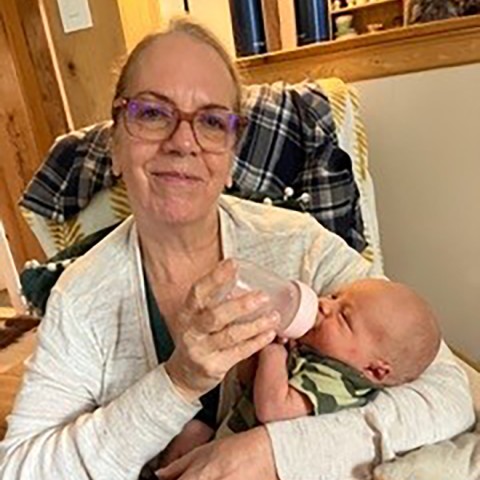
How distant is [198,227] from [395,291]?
0.36m

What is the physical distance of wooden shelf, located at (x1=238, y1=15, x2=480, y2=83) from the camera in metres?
1.44

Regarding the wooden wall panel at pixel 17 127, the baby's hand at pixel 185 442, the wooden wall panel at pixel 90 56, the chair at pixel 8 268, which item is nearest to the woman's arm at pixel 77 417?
the baby's hand at pixel 185 442

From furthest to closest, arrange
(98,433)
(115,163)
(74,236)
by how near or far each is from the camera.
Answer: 1. (74,236)
2. (115,163)
3. (98,433)

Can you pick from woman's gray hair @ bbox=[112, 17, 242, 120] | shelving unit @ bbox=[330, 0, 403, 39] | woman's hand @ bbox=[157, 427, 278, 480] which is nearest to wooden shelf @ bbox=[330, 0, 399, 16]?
shelving unit @ bbox=[330, 0, 403, 39]

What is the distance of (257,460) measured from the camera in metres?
0.81

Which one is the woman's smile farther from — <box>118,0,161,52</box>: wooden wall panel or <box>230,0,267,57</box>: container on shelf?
<box>230,0,267,57</box>: container on shelf

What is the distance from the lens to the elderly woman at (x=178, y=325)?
2.58 feet

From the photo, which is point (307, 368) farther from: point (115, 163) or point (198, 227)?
point (115, 163)

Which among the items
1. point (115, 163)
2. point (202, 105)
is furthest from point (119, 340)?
point (202, 105)

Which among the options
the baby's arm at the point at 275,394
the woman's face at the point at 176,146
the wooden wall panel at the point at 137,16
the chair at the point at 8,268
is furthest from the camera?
the chair at the point at 8,268

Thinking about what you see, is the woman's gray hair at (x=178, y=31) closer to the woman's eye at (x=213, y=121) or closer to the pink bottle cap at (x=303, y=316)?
the woman's eye at (x=213, y=121)

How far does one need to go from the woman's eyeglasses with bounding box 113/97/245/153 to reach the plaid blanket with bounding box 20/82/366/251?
0.41 metres

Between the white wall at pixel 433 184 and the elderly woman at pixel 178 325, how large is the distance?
0.61 meters

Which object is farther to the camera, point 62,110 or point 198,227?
point 62,110
